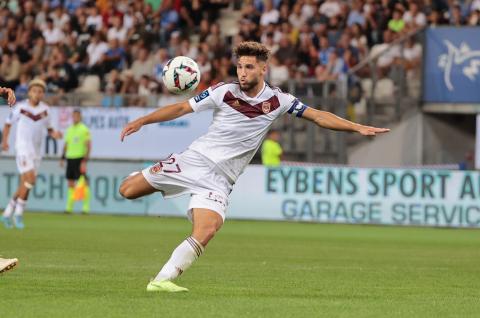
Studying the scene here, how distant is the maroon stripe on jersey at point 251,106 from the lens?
11.4 metres

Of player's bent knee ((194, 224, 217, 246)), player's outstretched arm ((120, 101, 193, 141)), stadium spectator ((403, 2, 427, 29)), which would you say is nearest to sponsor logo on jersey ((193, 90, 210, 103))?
player's outstretched arm ((120, 101, 193, 141))

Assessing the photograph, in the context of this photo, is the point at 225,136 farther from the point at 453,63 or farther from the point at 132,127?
the point at 453,63

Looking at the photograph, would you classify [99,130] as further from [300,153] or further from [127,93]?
[300,153]

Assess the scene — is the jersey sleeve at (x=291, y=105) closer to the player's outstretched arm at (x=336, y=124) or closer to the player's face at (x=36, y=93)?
the player's outstretched arm at (x=336, y=124)

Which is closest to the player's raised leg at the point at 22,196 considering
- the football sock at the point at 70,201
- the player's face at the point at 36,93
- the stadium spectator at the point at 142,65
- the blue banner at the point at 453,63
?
the player's face at the point at 36,93

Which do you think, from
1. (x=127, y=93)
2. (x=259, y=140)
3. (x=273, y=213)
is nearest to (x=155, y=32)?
(x=127, y=93)

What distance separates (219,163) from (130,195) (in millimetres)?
860

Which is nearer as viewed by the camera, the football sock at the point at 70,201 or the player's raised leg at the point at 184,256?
the player's raised leg at the point at 184,256

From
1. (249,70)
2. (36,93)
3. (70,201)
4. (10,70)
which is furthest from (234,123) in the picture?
(10,70)

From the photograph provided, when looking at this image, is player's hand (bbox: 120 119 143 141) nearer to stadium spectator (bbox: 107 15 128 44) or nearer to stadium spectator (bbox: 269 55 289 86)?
stadium spectator (bbox: 269 55 289 86)

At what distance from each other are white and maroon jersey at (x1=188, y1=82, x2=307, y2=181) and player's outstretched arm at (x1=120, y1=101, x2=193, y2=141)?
302mm

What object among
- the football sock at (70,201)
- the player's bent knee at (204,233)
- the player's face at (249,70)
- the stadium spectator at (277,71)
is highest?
the stadium spectator at (277,71)

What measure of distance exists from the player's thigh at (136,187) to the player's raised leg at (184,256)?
2.26ft

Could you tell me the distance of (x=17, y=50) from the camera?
34.1m
